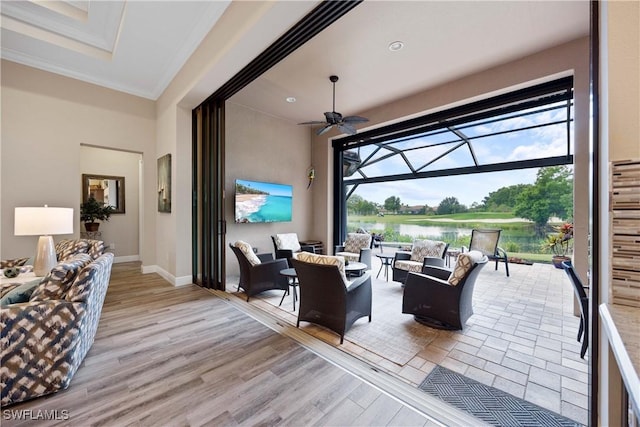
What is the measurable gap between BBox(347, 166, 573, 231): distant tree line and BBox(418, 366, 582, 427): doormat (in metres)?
4.48

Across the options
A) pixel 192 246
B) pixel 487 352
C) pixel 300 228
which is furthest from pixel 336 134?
pixel 487 352

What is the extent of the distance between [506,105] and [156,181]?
6.32m

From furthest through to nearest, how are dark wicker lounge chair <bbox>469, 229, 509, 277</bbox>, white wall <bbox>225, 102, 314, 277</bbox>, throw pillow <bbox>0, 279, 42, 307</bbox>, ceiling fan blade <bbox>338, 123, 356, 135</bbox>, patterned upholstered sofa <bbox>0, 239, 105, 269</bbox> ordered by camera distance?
dark wicker lounge chair <bbox>469, 229, 509, 277</bbox>, white wall <bbox>225, 102, 314, 277</bbox>, ceiling fan blade <bbox>338, 123, 356, 135</bbox>, patterned upholstered sofa <bbox>0, 239, 105, 269</bbox>, throw pillow <bbox>0, 279, 42, 307</bbox>

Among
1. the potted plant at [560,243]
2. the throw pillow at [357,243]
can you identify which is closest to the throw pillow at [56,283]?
the throw pillow at [357,243]

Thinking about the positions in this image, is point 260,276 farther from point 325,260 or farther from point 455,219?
point 455,219

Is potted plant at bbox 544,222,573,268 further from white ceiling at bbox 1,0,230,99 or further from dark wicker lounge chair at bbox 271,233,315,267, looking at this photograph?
white ceiling at bbox 1,0,230,99

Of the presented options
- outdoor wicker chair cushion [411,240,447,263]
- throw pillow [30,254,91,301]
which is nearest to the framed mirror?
throw pillow [30,254,91,301]

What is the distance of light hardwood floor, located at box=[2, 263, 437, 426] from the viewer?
1.62 meters

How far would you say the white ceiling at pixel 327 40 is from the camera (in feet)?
9.26

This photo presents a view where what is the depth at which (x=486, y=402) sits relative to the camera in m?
1.80

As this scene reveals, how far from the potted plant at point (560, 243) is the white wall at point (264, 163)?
16.8 ft

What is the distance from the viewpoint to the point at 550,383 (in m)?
2.00

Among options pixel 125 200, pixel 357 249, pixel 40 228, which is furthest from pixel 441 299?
pixel 125 200

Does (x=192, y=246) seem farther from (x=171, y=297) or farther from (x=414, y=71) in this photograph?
(x=414, y=71)
